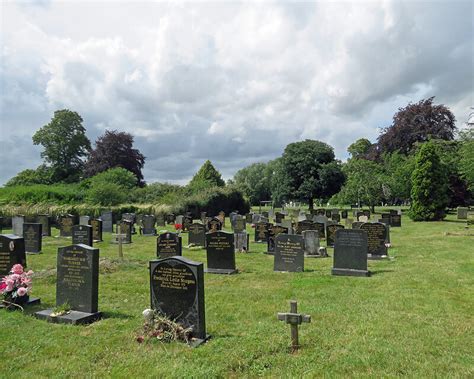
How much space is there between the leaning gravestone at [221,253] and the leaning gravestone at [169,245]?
1.40 metres

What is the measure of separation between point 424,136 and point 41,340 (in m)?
51.3

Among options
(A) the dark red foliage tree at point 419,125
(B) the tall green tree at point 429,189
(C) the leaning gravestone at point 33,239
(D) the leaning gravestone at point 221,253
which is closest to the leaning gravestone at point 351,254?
(D) the leaning gravestone at point 221,253

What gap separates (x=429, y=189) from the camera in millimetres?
34031

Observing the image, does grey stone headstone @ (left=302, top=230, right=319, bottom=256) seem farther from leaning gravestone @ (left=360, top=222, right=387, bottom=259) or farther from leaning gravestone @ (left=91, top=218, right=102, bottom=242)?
leaning gravestone @ (left=91, top=218, right=102, bottom=242)

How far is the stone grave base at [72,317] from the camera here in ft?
22.8

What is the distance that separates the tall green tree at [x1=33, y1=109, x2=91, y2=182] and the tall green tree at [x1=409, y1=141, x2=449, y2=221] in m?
44.0

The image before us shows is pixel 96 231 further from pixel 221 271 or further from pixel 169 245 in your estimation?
pixel 221 271

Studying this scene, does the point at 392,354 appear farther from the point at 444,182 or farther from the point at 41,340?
the point at 444,182

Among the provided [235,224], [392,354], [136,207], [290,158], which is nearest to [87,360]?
[392,354]

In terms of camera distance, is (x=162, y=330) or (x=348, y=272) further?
(x=348, y=272)

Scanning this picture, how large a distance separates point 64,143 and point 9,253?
5356cm

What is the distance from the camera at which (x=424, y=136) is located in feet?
163

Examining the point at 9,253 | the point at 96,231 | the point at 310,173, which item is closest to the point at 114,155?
the point at 310,173

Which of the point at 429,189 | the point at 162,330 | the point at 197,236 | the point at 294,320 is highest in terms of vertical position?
the point at 429,189
